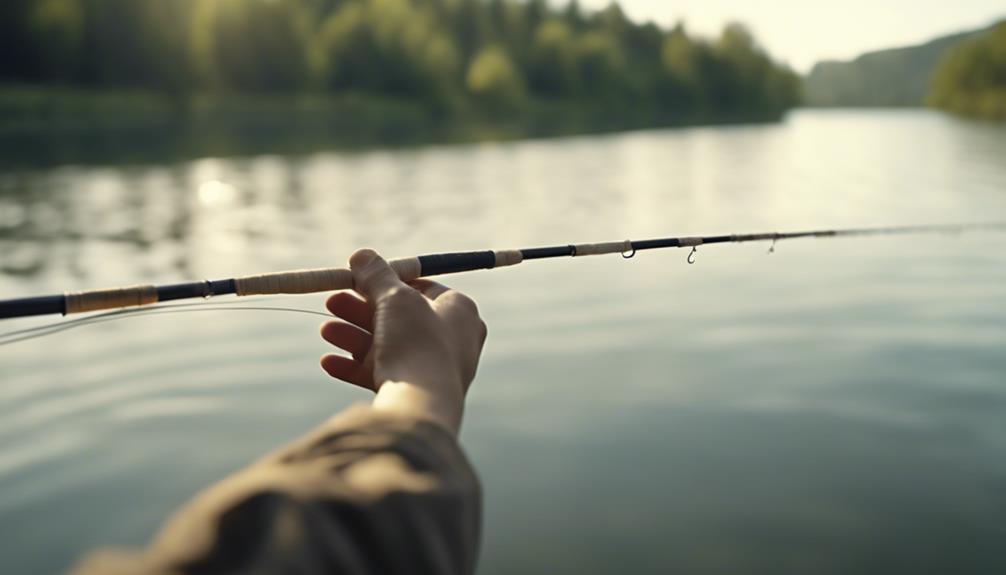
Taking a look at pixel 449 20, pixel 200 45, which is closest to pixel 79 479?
pixel 200 45

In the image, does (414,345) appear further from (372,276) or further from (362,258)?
(362,258)

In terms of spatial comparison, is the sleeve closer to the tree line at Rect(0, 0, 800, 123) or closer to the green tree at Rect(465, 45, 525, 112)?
the tree line at Rect(0, 0, 800, 123)

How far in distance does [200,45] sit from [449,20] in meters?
66.6

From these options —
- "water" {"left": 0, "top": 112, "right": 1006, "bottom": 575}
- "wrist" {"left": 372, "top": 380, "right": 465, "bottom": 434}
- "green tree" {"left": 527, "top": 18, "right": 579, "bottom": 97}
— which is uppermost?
"green tree" {"left": 527, "top": 18, "right": 579, "bottom": 97}

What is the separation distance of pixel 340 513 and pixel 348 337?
128 cm

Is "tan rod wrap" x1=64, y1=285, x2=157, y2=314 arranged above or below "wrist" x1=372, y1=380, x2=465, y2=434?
above

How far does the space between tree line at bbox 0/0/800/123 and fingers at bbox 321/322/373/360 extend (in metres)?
73.3

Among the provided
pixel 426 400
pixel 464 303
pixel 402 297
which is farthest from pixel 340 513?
pixel 464 303

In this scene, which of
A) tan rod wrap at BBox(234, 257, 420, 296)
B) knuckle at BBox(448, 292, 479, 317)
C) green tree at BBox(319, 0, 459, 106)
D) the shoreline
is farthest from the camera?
green tree at BBox(319, 0, 459, 106)

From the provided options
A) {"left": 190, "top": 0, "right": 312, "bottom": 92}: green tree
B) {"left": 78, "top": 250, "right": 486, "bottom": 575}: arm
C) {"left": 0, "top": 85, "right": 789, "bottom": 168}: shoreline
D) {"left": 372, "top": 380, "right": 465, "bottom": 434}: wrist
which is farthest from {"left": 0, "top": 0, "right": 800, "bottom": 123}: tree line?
{"left": 78, "top": 250, "right": 486, "bottom": 575}: arm

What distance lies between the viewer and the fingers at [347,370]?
238 centimetres

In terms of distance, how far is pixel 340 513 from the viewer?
112 cm

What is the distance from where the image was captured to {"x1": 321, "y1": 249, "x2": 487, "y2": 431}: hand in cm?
165

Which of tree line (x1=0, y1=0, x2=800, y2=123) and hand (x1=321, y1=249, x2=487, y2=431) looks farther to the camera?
tree line (x1=0, y1=0, x2=800, y2=123)
